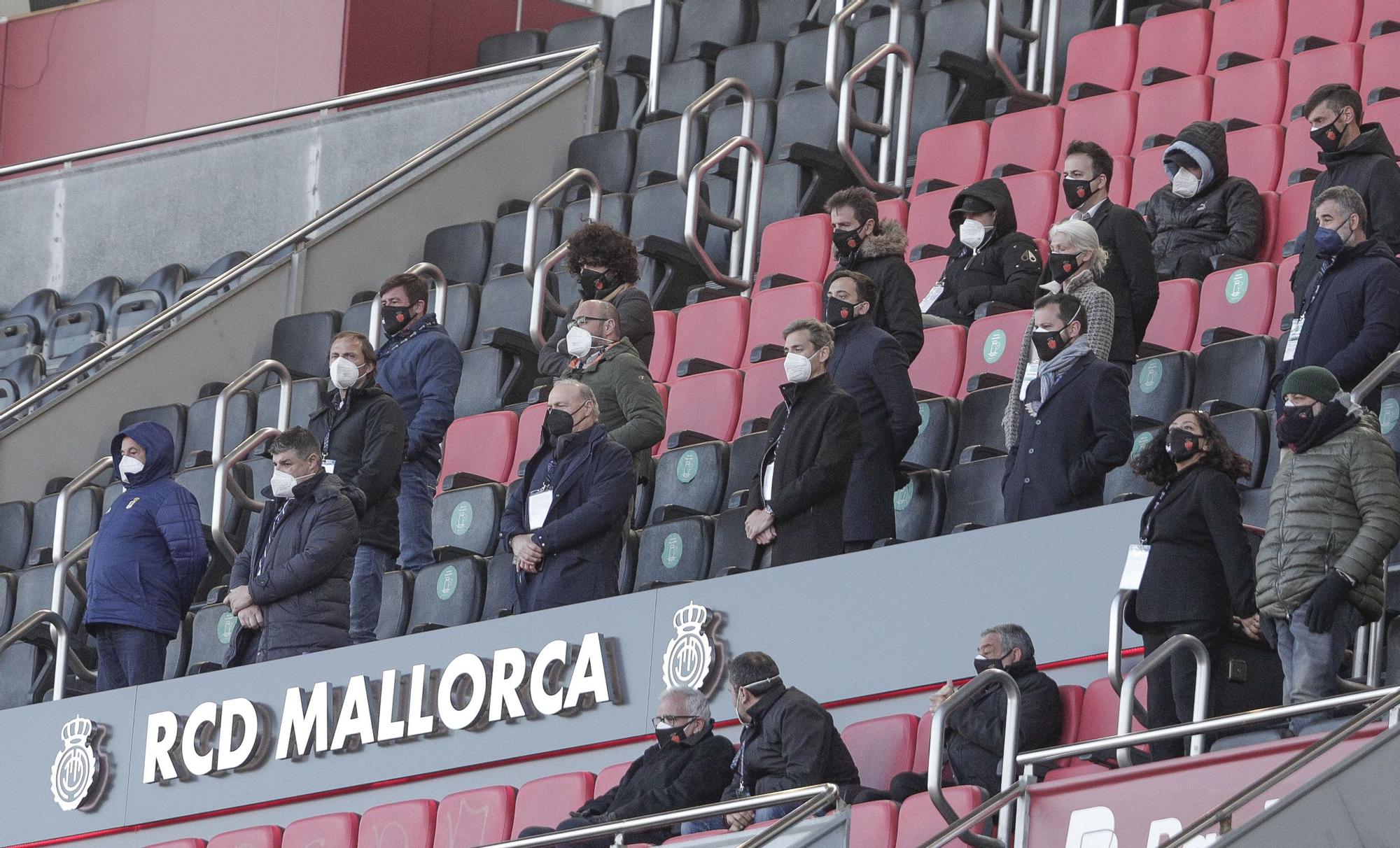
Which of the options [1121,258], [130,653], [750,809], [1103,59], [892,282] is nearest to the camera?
[750,809]

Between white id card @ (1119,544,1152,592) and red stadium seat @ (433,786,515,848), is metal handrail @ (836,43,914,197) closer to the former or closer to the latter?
red stadium seat @ (433,786,515,848)

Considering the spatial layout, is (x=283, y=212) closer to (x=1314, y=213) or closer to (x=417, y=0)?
(x=417, y=0)

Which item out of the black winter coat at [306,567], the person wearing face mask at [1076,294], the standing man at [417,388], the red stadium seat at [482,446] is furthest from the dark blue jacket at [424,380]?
the person wearing face mask at [1076,294]

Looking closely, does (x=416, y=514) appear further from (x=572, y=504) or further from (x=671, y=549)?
(x=572, y=504)

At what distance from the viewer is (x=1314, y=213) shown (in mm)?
6211

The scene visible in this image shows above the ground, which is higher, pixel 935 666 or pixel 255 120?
pixel 255 120

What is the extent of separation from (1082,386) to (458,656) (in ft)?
7.18

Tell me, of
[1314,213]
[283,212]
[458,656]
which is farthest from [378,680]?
[283,212]

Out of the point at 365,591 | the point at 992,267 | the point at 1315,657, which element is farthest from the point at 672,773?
the point at 992,267

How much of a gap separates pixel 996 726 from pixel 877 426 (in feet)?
3.83

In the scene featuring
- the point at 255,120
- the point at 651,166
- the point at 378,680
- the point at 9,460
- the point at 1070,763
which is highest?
the point at 255,120

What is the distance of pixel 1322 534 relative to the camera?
5371mm

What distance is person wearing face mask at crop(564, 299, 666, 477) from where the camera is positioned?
713 cm

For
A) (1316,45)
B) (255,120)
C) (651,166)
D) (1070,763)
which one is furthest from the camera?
(255,120)
